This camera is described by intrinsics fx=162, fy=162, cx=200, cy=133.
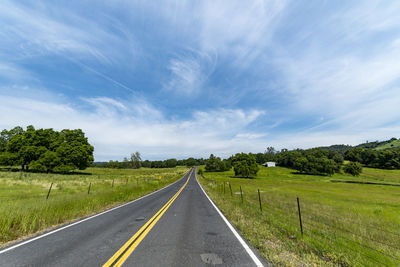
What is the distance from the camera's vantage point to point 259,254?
4551 millimetres

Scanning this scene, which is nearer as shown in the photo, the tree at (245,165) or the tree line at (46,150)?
the tree line at (46,150)

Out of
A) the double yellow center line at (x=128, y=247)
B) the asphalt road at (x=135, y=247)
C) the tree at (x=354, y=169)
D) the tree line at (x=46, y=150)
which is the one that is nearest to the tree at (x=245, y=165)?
the tree line at (x=46, y=150)

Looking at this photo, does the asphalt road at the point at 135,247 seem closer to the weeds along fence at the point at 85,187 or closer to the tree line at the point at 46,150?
the weeds along fence at the point at 85,187

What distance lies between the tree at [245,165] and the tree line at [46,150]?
2124 inches

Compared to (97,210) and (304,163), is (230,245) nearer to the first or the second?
(97,210)

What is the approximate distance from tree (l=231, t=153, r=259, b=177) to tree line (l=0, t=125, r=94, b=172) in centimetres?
5395

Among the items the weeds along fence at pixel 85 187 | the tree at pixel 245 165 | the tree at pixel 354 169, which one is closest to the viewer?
the weeds along fence at pixel 85 187

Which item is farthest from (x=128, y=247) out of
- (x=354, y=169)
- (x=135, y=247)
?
(x=354, y=169)

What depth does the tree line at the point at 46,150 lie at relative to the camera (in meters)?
39.8

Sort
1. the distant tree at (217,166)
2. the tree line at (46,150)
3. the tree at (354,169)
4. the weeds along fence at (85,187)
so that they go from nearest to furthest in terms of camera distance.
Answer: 1. the weeds along fence at (85,187)
2. the tree line at (46,150)
3. the tree at (354,169)
4. the distant tree at (217,166)

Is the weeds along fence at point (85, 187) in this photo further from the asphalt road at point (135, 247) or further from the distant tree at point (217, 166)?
the distant tree at point (217, 166)

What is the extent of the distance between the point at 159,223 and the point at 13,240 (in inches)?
198

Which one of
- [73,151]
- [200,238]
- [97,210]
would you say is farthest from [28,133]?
[200,238]

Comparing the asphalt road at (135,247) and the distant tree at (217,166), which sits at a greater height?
the distant tree at (217,166)
